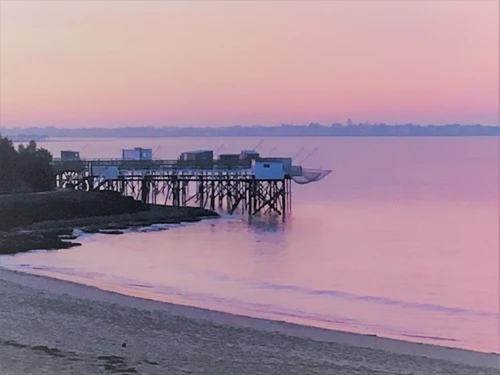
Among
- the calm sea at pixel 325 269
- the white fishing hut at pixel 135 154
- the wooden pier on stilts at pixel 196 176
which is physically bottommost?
the calm sea at pixel 325 269

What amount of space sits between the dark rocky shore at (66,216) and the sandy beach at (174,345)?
10.4 meters

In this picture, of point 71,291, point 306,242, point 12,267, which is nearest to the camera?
point 71,291

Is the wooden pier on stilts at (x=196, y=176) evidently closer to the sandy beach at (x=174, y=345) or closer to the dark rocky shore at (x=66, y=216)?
the dark rocky shore at (x=66, y=216)

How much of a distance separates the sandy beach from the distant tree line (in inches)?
801

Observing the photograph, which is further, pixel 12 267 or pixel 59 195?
pixel 59 195

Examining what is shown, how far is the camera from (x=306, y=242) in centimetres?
3173

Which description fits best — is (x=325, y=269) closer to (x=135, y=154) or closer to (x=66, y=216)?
(x=66, y=216)

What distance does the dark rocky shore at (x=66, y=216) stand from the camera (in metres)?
26.2

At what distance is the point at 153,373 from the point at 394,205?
44672 millimetres

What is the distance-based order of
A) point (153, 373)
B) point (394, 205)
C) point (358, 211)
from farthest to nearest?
point (394, 205) → point (358, 211) → point (153, 373)

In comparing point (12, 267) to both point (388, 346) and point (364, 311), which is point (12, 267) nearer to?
point (364, 311)

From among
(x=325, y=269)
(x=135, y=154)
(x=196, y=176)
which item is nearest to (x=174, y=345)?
(x=325, y=269)

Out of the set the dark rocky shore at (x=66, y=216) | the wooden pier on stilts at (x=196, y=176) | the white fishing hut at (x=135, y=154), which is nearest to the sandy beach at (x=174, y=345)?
A: the dark rocky shore at (x=66, y=216)

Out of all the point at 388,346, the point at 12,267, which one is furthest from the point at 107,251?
the point at 388,346
